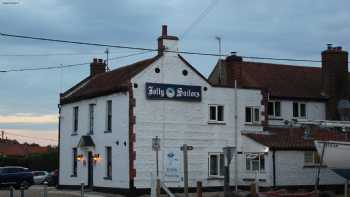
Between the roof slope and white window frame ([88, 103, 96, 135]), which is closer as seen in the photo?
the roof slope

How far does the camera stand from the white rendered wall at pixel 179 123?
37.9 metres

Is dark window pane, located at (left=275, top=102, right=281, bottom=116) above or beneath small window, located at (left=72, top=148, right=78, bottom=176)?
above

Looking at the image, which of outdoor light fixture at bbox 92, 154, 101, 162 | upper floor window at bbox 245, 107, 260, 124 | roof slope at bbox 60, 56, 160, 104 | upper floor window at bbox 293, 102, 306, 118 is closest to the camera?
roof slope at bbox 60, 56, 160, 104

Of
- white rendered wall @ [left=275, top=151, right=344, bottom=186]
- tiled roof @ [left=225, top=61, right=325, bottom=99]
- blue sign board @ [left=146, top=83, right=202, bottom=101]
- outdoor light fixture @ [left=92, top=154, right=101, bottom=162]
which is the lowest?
white rendered wall @ [left=275, top=151, right=344, bottom=186]

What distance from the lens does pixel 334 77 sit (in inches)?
1833

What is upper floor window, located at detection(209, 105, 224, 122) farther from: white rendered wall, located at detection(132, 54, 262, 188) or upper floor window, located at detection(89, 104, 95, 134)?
upper floor window, located at detection(89, 104, 95, 134)

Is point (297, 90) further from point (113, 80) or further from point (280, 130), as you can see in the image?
point (113, 80)

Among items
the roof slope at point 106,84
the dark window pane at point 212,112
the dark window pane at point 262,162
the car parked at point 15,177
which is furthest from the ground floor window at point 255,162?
the car parked at point 15,177

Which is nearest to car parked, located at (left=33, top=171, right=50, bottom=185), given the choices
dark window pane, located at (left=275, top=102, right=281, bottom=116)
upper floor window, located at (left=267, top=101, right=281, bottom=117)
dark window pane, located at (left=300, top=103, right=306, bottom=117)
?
upper floor window, located at (left=267, top=101, right=281, bottom=117)

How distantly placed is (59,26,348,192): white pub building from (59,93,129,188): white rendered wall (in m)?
0.06

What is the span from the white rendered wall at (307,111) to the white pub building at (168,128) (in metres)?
2.18

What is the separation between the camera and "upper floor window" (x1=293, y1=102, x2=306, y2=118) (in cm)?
4575

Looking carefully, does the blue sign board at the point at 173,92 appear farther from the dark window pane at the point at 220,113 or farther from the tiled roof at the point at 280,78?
the tiled roof at the point at 280,78

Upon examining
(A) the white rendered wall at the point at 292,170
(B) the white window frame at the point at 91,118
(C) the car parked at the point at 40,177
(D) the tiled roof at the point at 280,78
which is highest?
(D) the tiled roof at the point at 280,78
